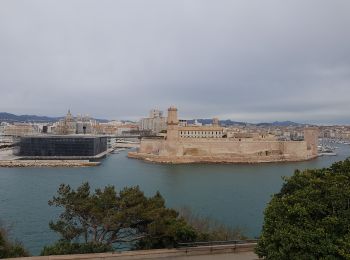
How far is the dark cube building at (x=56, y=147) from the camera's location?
24031 mm

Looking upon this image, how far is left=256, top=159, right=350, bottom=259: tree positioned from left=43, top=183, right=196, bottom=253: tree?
108cm

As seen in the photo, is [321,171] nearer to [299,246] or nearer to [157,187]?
[299,246]

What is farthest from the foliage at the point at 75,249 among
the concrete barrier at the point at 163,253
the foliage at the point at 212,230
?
the foliage at the point at 212,230

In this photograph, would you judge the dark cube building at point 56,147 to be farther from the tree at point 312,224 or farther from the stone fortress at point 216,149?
the tree at point 312,224

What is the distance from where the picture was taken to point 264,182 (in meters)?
15.4

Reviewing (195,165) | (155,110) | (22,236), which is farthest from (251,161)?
(155,110)

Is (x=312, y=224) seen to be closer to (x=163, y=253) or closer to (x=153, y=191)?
(x=163, y=253)

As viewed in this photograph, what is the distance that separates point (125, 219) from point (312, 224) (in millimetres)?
2056

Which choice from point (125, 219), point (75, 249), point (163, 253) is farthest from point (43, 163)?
point (163, 253)

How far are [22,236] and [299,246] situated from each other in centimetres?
599

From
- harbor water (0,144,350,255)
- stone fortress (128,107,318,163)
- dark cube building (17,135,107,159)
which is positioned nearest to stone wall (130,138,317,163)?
stone fortress (128,107,318,163)

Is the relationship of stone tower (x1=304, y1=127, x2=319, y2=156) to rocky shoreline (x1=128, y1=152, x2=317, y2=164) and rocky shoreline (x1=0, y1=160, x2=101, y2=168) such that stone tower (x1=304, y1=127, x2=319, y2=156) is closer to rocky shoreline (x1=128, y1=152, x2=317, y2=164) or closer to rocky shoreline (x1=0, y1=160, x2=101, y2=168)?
rocky shoreline (x1=128, y1=152, x2=317, y2=164)

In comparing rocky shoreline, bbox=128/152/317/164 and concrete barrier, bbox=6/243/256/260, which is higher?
concrete barrier, bbox=6/243/256/260

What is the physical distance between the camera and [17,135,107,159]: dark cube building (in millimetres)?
24031
